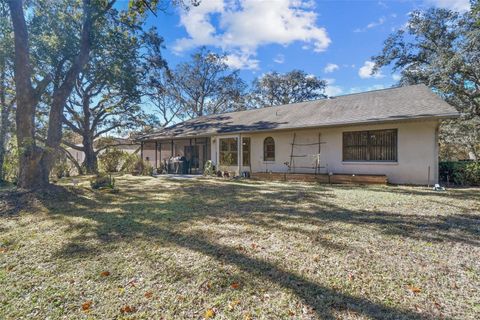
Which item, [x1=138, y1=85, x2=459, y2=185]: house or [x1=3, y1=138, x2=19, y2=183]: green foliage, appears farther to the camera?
[x1=3, y1=138, x2=19, y2=183]: green foliage

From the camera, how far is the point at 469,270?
3.24m

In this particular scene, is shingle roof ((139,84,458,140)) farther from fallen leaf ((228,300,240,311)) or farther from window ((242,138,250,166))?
fallen leaf ((228,300,240,311))

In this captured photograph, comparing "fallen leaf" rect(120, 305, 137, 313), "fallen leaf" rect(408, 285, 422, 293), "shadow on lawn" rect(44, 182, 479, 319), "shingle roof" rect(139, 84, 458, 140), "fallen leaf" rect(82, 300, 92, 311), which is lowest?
"fallen leaf" rect(82, 300, 92, 311)

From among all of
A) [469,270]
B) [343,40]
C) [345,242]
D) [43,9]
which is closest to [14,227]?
[345,242]

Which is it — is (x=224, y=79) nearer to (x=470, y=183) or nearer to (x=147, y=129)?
(x=147, y=129)

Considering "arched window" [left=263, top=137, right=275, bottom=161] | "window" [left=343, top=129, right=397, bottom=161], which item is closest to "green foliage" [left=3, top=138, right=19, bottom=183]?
"arched window" [left=263, top=137, right=275, bottom=161]

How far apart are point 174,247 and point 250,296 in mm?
1732

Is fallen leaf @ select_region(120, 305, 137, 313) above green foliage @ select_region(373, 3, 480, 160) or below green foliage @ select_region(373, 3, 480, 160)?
below

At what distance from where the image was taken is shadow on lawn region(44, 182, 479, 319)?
272 cm

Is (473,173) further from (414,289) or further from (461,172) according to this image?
(414,289)

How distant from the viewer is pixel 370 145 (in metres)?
11.7

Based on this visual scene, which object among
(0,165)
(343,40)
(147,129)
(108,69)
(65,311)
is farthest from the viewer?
(147,129)

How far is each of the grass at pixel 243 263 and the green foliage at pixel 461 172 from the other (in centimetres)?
526

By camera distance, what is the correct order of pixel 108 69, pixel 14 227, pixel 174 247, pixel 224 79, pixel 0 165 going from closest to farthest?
pixel 174 247 → pixel 14 227 → pixel 0 165 → pixel 108 69 → pixel 224 79
